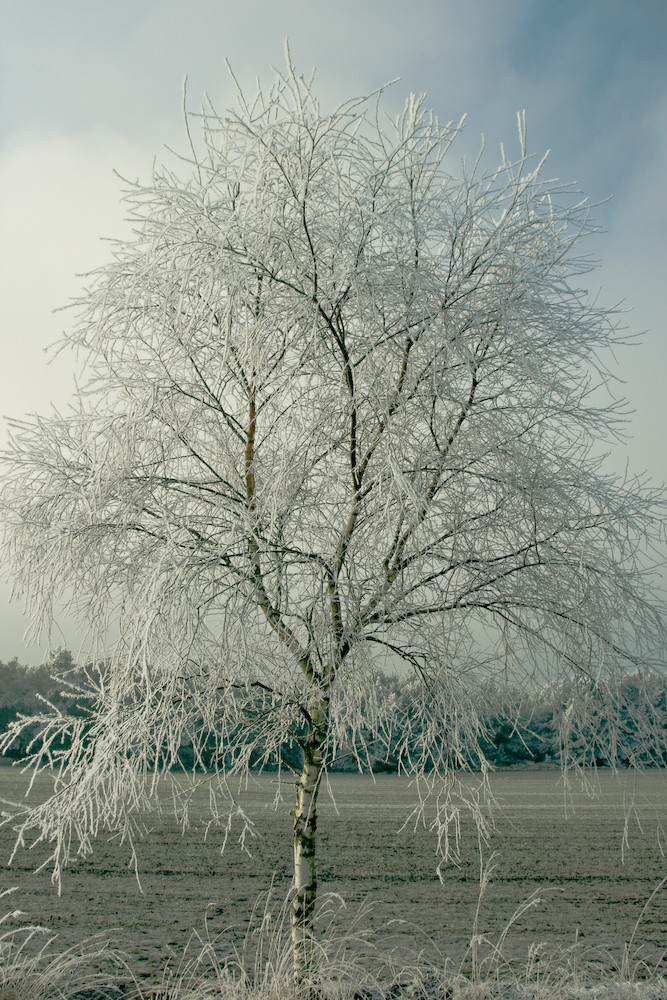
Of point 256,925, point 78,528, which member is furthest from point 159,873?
point 78,528

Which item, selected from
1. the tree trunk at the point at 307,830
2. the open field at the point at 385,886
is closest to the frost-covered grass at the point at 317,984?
the tree trunk at the point at 307,830

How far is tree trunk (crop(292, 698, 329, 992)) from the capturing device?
463cm

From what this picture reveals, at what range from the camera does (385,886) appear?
9953mm

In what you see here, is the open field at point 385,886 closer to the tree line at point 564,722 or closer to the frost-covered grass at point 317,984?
the tree line at point 564,722

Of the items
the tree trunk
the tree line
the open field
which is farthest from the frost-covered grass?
the tree line

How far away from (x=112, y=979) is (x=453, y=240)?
5436 millimetres

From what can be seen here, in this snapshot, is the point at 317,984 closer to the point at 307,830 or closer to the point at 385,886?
the point at 307,830

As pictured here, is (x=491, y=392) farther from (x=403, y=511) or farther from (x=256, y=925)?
(x=256, y=925)

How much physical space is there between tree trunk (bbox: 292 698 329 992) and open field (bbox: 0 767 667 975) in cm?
33

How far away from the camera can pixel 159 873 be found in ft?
33.9

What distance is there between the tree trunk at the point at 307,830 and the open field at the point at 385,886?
0.33 metres

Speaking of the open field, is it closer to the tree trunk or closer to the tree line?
the tree line

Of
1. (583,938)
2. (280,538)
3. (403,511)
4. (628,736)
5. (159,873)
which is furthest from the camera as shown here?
(159,873)

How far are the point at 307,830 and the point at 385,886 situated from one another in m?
6.09
